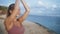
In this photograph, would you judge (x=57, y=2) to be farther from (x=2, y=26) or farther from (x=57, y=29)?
(x=2, y=26)

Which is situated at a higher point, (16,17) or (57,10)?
(57,10)

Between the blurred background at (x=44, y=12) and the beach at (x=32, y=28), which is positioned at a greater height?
the blurred background at (x=44, y=12)

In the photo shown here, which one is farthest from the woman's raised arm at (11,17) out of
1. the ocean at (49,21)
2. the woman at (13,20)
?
the ocean at (49,21)

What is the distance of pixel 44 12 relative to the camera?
1277 millimetres

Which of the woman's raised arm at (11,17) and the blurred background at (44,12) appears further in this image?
the blurred background at (44,12)

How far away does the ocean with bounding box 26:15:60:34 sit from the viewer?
49.7 inches

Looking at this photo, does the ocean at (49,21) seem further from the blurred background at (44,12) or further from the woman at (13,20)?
the woman at (13,20)

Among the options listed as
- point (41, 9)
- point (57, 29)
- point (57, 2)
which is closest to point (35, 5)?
point (41, 9)

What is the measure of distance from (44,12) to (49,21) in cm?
10

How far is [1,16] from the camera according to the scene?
1.26 meters

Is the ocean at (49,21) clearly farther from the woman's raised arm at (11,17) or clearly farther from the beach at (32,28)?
the woman's raised arm at (11,17)

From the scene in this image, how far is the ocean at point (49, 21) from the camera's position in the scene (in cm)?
126

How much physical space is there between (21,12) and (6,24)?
0.57 ft

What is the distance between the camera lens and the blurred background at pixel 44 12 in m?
1.26
